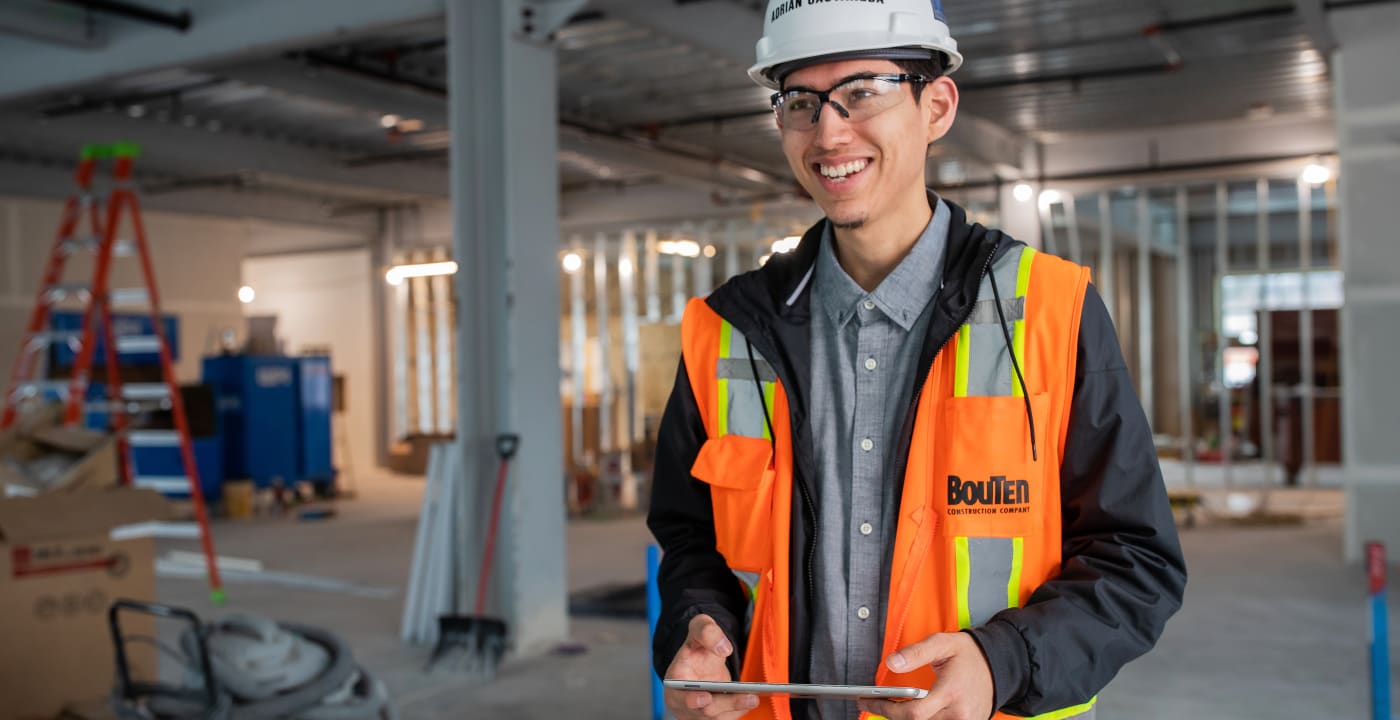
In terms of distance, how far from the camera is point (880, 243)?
5.14ft

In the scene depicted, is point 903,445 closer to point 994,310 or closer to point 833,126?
point 994,310

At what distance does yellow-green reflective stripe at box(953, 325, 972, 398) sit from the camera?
4.79 feet

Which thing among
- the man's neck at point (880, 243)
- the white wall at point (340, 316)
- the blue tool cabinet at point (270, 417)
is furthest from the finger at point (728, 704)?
the white wall at point (340, 316)

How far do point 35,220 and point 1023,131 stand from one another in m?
10.8

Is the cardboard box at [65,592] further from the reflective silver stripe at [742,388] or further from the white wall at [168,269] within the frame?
the white wall at [168,269]

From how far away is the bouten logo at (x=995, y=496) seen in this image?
1.43 metres

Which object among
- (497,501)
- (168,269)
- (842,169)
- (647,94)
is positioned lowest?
(497,501)

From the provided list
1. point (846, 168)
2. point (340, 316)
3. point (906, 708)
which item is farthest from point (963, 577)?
point (340, 316)

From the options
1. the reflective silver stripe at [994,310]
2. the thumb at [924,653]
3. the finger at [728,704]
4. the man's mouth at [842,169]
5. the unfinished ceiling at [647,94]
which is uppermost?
the unfinished ceiling at [647,94]

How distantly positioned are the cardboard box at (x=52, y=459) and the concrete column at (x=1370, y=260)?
8043 millimetres

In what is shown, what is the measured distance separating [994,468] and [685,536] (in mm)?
493

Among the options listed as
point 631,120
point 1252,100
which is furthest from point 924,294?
point 1252,100

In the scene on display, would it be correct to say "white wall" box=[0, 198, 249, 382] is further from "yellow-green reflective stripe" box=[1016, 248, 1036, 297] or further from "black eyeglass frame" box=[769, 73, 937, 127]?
"yellow-green reflective stripe" box=[1016, 248, 1036, 297]

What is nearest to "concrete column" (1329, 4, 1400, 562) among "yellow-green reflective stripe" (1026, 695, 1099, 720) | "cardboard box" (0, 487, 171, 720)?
"cardboard box" (0, 487, 171, 720)
